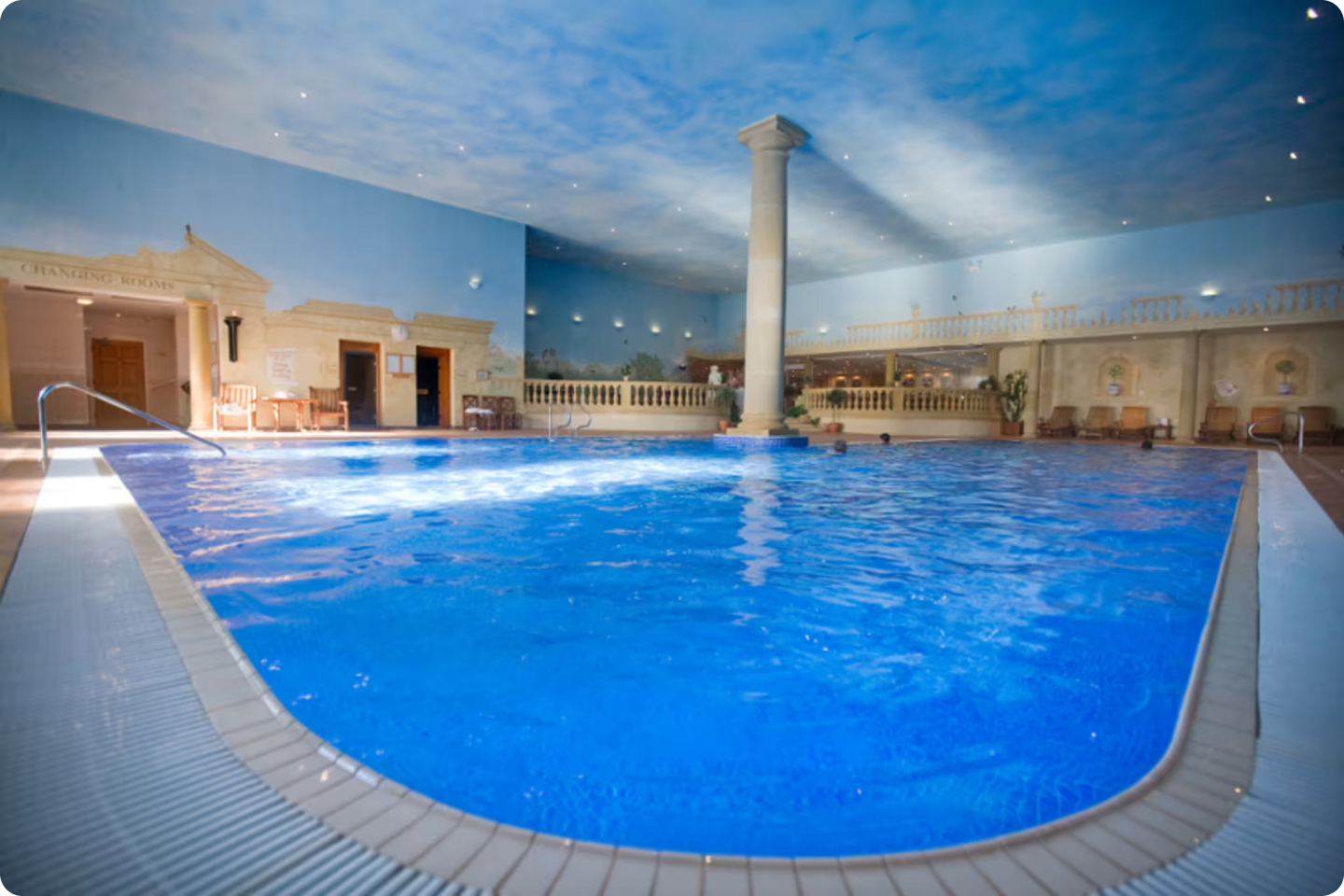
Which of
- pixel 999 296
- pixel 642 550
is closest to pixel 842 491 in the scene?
pixel 642 550

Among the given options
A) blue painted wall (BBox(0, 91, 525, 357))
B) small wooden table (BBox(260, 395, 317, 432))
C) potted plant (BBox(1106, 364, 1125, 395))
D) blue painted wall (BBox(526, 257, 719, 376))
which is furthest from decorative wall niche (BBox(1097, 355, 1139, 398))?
small wooden table (BBox(260, 395, 317, 432))

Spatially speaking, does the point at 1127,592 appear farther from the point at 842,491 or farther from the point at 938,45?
the point at 938,45

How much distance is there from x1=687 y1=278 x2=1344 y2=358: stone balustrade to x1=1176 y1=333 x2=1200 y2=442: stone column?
1.98 ft

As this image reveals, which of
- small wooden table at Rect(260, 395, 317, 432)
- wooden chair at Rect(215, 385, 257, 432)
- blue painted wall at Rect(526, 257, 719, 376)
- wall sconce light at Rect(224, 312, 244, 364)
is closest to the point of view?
wooden chair at Rect(215, 385, 257, 432)

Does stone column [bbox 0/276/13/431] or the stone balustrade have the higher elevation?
the stone balustrade

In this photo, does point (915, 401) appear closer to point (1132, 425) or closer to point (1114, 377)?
point (1114, 377)

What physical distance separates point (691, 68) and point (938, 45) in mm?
3800

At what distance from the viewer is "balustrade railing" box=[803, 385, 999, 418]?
20000mm

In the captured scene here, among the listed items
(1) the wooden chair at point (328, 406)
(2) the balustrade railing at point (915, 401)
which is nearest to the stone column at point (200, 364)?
(1) the wooden chair at point (328, 406)

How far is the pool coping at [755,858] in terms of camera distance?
3.67 feet

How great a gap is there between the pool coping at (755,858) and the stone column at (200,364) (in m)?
15.3

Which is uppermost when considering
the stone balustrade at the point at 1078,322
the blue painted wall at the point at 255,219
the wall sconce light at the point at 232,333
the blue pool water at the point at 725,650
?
the blue painted wall at the point at 255,219

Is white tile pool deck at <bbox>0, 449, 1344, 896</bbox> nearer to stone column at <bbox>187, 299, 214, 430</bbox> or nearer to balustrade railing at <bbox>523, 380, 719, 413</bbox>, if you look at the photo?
stone column at <bbox>187, 299, 214, 430</bbox>

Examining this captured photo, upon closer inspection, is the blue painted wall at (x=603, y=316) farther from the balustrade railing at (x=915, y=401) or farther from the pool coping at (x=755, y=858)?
the pool coping at (x=755, y=858)
